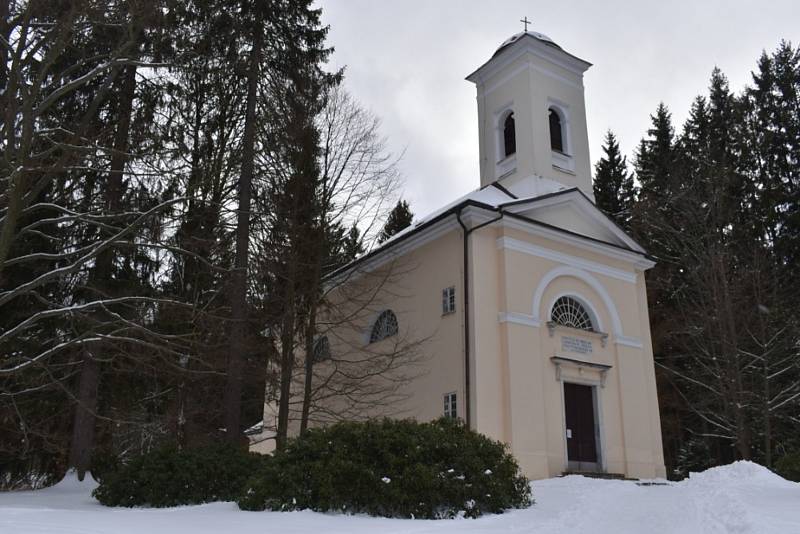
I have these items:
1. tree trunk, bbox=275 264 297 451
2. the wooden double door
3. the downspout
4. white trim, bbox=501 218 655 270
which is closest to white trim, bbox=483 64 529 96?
white trim, bbox=501 218 655 270

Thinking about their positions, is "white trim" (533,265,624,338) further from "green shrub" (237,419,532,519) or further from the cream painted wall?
"green shrub" (237,419,532,519)

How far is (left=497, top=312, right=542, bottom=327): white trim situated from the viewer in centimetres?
1664

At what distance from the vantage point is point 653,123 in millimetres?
35875

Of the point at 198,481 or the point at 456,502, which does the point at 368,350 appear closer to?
the point at 198,481

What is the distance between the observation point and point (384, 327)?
20219 mm

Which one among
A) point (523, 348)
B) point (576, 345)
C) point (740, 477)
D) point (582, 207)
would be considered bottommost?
point (740, 477)

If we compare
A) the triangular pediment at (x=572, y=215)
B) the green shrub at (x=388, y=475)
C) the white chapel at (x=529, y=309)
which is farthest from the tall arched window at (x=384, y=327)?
the green shrub at (x=388, y=475)

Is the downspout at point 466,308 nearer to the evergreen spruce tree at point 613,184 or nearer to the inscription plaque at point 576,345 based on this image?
the inscription plaque at point 576,345

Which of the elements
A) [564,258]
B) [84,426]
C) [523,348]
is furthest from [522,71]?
[84,426]

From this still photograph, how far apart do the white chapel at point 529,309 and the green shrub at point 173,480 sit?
17.0ft

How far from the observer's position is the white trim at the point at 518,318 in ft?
54.6

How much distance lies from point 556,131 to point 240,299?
1208cm

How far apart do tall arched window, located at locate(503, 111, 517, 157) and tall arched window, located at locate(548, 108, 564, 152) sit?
114 cm

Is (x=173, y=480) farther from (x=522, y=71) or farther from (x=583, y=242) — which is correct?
(x=522, y=71)
